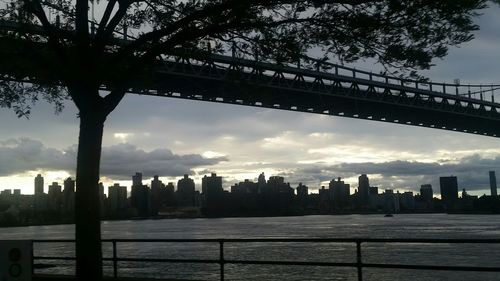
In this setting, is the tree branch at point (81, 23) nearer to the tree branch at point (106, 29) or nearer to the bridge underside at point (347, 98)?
the tree branch at point (106, 29)

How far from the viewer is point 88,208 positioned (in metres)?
8.13

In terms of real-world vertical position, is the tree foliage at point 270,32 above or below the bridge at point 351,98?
below

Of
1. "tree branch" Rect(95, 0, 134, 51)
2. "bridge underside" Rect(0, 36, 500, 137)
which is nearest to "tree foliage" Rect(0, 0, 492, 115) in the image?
"tree branch" Rect(95, 0, 134, 51)

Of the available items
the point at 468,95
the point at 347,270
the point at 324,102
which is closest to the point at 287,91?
the point at 324,102

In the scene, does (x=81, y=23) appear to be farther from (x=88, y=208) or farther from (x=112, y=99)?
(x=88, y=208)

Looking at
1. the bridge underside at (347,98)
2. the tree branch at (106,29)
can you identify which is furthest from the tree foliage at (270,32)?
the bridge underside at (347,98)

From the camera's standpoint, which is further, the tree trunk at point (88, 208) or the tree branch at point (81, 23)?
the tree branch at point (81, 23)

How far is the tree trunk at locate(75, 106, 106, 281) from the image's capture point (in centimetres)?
809

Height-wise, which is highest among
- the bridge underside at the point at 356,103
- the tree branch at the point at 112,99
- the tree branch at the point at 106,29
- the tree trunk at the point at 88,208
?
the bridge underside at the point at 356,103

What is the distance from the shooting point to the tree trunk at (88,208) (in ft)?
26.5

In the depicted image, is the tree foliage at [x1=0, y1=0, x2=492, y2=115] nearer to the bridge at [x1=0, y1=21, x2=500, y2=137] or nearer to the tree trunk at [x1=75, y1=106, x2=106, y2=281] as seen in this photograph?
the tree trunk at [x1=75, y1=106, x2=106, y2=281]

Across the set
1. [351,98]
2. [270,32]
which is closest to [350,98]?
[351,98]

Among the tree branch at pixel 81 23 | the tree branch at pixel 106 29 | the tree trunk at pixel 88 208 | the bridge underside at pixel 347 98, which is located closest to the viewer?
the tree trunk at pixel 88 208

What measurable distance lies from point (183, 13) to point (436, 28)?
153 inches
